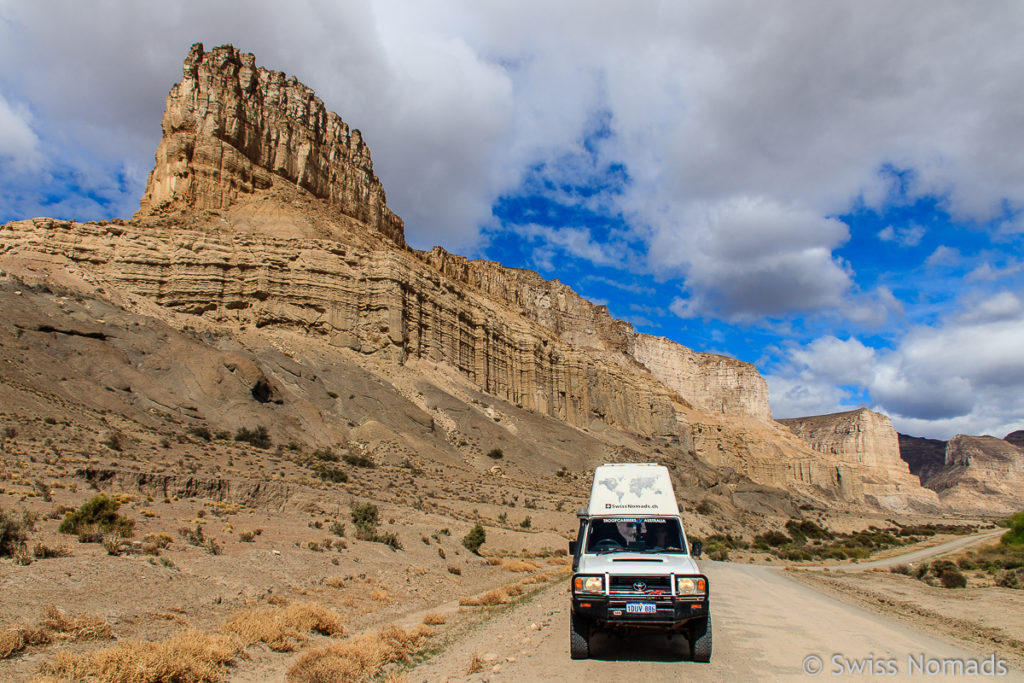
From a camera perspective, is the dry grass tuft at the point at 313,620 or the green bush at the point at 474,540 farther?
the green bush at the point at 474,540

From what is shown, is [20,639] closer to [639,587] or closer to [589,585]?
[589,585]

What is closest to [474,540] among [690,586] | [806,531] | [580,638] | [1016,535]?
[580,638]

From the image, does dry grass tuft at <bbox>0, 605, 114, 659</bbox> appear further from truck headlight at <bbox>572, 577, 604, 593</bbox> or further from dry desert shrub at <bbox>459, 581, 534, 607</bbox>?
dry desert shrub at <bbox>459, 581, 534, 607</bbox>

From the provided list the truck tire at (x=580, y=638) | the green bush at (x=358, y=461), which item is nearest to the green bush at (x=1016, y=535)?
the green bush at (x=358, y=461)

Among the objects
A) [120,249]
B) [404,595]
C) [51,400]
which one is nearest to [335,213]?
[120,249]

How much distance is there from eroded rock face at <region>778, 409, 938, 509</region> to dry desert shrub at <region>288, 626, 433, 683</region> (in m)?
150

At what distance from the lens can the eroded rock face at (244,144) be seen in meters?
59.3

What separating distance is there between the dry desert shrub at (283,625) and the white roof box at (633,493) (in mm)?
5227

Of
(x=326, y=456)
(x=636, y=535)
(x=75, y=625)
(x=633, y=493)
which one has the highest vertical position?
(x=326, y=456)

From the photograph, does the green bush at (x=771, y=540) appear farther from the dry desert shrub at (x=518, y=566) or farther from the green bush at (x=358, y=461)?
the green bush at (x=358, y=461)

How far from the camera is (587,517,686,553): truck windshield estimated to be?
9.62 metres

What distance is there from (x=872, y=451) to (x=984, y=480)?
4835 cm

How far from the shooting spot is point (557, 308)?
412 feet

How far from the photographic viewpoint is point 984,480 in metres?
175
